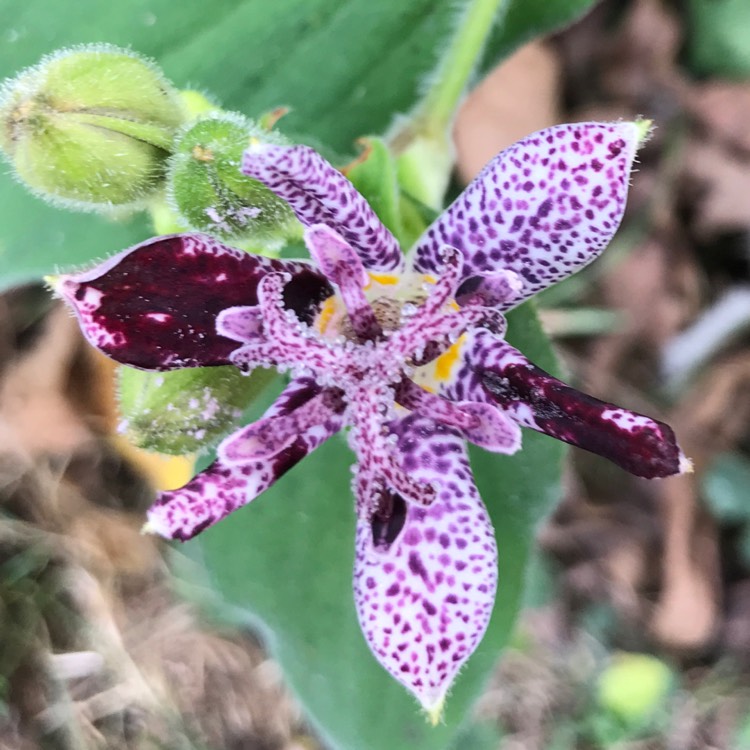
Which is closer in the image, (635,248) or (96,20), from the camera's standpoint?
(96,20)

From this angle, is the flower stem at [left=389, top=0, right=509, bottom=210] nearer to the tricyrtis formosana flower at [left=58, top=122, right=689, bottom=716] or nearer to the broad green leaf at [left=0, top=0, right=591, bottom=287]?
the broad green leaf at [left=0, top=0, right=591, bottom=287]

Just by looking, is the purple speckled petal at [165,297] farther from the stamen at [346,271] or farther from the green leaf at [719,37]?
the green leaf at [719,37]

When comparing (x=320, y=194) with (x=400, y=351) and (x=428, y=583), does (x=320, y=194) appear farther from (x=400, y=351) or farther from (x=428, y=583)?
(x=428, y=583)

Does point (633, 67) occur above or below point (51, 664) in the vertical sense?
above

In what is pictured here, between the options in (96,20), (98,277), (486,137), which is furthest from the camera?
(486,137)

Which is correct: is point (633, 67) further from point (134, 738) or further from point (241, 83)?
point (134, 738)

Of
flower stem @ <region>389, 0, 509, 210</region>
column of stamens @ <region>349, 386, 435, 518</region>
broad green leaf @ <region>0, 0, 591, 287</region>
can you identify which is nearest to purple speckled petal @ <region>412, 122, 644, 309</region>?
column of stamens @ <region>349, 386, 435, 518</region>

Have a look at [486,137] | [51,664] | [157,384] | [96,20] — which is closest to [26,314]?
[51,664]

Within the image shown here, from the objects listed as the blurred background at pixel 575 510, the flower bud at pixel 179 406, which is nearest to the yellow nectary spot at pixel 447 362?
the flower bud at pixel 179 406
